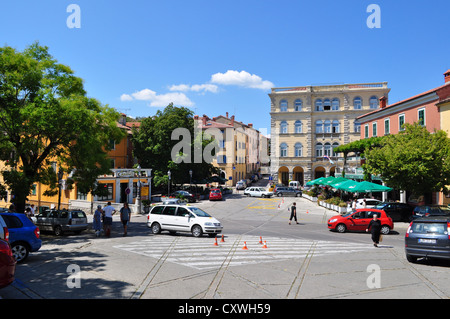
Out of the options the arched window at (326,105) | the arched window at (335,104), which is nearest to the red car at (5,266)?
the arched window at (326,105)

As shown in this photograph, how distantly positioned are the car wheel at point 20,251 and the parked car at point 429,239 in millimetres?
13104

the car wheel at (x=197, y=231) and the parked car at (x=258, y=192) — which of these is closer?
the car wheel at (x=197, y=231)

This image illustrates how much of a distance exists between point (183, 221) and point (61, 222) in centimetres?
722

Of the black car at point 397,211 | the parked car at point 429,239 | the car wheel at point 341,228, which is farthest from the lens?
the black car at point 397,211

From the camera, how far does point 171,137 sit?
44.4 metres

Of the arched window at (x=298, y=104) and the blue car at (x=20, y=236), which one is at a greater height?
the arched window at (x=298, y=104)

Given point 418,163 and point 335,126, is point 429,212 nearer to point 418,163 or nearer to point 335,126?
point 418,163

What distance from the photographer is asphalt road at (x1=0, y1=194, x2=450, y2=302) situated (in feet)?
26.6

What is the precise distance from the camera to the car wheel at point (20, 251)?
1122 centimetres

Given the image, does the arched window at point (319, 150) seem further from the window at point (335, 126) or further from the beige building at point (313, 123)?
the window at point (335, 126)

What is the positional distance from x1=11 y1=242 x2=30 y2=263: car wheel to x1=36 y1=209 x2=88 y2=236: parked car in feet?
25.0

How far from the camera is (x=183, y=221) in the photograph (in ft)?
58.0

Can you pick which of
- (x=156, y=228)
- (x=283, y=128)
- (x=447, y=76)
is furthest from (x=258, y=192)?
(x=156, y=228)

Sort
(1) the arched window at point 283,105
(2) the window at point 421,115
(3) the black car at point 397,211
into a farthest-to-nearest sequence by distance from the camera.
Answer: (1) the arched window at point 283,105, (2) the window at point 421,115, (3) the black car at point 397,211
